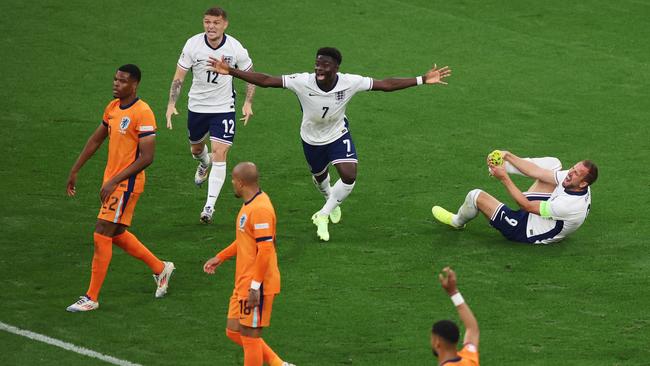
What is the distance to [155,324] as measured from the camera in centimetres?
1252

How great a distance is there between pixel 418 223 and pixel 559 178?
205 centimetres

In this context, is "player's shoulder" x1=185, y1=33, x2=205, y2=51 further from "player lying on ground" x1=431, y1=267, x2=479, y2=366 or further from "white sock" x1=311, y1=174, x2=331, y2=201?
"player lying on ground" x1=431, y1=267, x2=479, y2=366

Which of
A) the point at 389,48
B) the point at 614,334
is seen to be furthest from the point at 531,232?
the point at 389,48

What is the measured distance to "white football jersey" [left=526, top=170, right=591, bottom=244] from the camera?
14469 mm

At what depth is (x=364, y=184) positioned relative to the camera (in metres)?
17.6

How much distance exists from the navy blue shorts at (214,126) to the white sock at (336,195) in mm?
1826

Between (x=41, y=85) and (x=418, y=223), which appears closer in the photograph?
(x=418, y=223)

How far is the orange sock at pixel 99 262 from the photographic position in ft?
41.6

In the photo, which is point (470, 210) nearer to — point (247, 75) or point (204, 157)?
point (247, 75)

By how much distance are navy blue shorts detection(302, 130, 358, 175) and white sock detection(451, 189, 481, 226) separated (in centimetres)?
148

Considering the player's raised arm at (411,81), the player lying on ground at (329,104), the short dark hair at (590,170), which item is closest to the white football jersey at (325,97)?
the player lying on ground at (329,104)

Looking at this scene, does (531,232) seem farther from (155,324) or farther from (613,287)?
(155,324)

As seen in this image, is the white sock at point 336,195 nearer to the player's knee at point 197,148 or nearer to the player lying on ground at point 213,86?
the player lying on ground at point 213,86

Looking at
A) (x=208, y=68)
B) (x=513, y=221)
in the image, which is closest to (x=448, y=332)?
(x=513, y=221)
